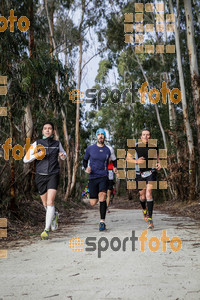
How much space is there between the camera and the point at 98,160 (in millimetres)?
7625

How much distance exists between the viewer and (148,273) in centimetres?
376

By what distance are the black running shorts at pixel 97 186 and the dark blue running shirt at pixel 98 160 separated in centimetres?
8

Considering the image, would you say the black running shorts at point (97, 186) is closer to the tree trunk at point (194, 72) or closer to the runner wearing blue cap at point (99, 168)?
the runner wearing blue cap at point (99, 168)

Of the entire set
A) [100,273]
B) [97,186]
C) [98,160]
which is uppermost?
[98,160]

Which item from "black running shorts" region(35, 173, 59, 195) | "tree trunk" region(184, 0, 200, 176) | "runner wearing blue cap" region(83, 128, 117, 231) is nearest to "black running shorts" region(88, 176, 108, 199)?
"runner wearing blue cap" region(83, 128, 117, 231)

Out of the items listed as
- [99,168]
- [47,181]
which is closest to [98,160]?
[99,168]

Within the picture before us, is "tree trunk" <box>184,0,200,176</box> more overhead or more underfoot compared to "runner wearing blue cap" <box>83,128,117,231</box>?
more overhead

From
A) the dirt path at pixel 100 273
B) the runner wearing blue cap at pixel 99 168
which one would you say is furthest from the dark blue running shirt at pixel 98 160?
the dirt path at pixel 100 273

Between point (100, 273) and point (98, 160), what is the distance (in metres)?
3.93

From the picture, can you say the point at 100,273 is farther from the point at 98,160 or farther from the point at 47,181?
the point at 98,160

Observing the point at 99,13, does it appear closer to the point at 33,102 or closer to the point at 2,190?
the point at 33,102

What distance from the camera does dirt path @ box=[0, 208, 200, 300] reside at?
314 cm

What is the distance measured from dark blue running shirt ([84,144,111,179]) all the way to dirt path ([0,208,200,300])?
2.06 m

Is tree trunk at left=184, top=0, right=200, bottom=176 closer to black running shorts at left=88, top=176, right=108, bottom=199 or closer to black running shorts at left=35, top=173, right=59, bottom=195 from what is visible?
black running shorts at left=88, top=176, right=108, bottom=199
